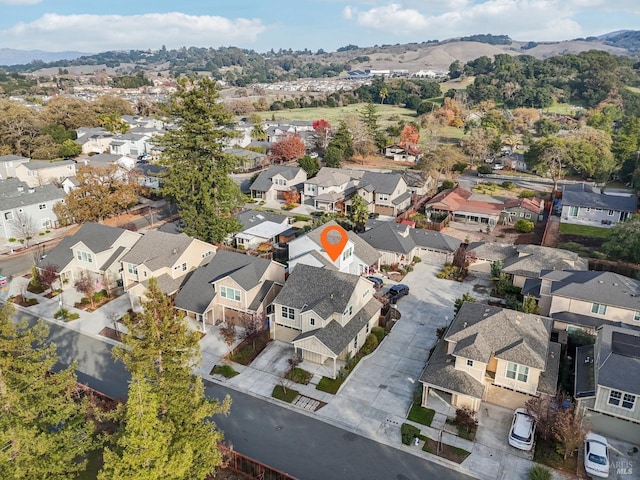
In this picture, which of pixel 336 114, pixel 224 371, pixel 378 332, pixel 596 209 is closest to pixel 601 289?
pixel 378 332

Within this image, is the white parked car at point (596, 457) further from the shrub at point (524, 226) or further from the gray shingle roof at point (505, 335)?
the shrub at point (524, 226)

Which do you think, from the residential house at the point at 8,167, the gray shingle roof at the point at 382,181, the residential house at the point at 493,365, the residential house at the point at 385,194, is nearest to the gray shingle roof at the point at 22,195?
the residential house at the point at 8,167

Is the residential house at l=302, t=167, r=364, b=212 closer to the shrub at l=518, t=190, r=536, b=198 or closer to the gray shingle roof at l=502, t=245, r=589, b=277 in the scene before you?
the shrub at l=518, t=190, r=536, b=198

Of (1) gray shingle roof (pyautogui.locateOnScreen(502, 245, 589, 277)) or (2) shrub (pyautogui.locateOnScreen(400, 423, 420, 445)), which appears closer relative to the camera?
(2) shrub (pyautogui.locateOnScreen(400, 423, 420, 445))

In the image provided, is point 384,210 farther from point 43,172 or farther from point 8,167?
point 8,167

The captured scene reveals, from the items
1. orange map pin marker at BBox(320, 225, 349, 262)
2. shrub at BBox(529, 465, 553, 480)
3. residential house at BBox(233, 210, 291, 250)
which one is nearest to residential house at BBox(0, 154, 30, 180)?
residential house at BBox(233, 210, 291, 250)

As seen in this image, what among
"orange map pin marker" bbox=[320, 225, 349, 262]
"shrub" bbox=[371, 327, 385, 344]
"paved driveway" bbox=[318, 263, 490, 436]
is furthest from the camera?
"orange map pin marker" bbox=[320, 225, 349, 262]

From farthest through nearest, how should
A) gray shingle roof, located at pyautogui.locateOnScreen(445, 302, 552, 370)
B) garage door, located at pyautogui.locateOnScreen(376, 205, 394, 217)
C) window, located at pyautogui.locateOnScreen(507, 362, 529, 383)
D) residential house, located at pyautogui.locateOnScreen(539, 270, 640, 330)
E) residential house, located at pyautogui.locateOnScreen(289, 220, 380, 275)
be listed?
garage door, located at pyautogui.locateOnScreen(376, 205, 394, 217) < residential house, located at pyautogui.locateOnScreen(289, 220, 380, 275) < residential house, located at pyautogui.locateOnScreen(539, 270, 640, 330) < gray shingle roof, located at pyautogui.locateOnScreen(445, 302, 552, 370) < window, located at pyautogui.locateOnScreen(507, 362, 529, 383)

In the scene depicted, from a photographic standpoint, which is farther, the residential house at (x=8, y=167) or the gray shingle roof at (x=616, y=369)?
the residential house at (x=8, y=167)
